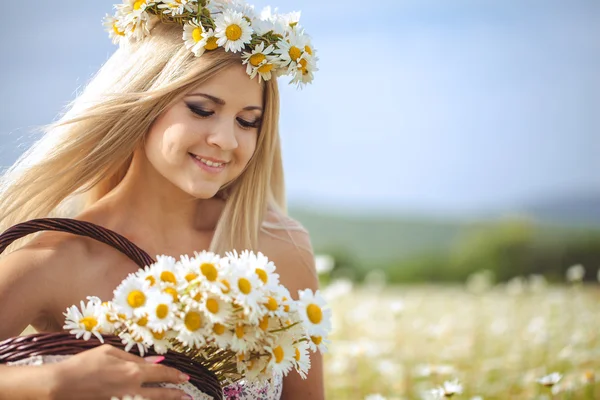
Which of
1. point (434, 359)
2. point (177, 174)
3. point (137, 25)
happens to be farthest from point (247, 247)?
point (434, 359)

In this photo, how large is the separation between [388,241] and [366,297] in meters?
13.9

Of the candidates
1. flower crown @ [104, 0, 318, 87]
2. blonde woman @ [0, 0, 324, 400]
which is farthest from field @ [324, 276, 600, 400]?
flower crown @ [104, 0, 318, 87]

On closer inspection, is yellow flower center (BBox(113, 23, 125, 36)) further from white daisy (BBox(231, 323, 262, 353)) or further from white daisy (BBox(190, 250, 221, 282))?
white daisy (BBox(231, 323, 262, 353))

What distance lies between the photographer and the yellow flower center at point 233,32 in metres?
2.76

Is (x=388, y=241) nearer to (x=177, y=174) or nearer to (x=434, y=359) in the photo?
(x=434, y=359)

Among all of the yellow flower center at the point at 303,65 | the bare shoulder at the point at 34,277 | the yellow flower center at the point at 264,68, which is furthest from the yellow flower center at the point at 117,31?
the bare shoulder at the point at 34,277

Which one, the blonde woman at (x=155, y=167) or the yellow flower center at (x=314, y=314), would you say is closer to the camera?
the yellow flower center at (x=314, y=314)

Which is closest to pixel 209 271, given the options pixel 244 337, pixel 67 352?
pixel 244 337

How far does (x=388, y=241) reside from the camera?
20781 mm

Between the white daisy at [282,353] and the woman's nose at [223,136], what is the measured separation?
0.95 m

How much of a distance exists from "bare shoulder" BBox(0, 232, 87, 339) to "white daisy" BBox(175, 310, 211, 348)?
981 millimetres

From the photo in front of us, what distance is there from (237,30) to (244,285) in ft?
4.16

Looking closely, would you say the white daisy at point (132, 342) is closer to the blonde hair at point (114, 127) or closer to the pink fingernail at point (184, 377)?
the pink fingernail at point (184, 377)

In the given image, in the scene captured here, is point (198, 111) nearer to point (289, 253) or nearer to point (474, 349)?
point (289, 253)
